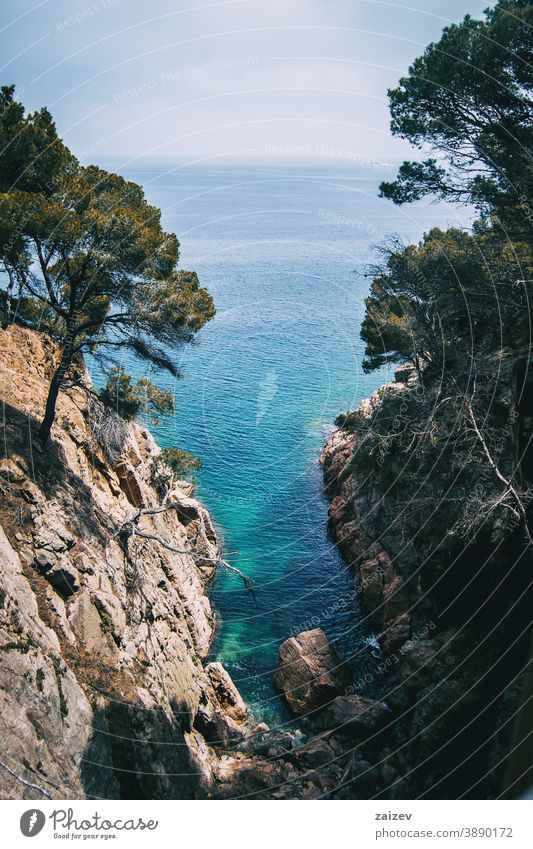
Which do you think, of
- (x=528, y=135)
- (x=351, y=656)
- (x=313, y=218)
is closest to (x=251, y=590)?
(x=351, y=656)

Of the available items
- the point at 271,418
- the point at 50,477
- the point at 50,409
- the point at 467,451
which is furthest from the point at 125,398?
the point at 271,418

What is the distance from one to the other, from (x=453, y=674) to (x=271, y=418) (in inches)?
1296

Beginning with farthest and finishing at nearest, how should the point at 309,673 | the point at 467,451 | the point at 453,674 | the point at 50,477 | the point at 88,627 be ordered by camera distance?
the point at 309,673
the point at 467,451
the point at 453,674
the point at 50,477
the point at 88,627

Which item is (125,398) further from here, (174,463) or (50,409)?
(174,463)

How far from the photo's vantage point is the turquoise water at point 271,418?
1211 inches

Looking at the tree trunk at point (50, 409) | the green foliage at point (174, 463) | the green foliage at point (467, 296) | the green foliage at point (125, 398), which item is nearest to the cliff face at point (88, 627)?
the tree trunk at point (50, 409)

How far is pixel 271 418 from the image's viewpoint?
51.4 metres

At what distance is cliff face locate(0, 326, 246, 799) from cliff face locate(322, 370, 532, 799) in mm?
6811

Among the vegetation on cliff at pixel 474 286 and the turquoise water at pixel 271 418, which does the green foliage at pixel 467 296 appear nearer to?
the vegetation on cliff at pixel 474 286

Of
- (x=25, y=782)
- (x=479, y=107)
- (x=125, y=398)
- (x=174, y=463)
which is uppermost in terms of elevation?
(x=479, y=107)

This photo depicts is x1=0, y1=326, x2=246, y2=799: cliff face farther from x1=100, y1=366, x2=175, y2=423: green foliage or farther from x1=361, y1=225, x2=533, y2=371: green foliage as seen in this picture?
x1=361, y1=225, x2=533, y2=371: green foliage

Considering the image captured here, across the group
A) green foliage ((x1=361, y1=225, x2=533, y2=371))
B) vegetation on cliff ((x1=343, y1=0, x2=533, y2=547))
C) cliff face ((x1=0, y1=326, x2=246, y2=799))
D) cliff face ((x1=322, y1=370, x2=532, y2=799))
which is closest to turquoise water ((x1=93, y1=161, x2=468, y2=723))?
cliff face ((x1=0, y1=326, x2=246, y2=799))

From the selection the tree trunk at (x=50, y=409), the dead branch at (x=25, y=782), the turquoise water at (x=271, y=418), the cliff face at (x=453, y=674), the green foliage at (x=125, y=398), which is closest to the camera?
the dead branch at (x=25, y=782)

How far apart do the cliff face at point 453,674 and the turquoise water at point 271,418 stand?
4.51 m
